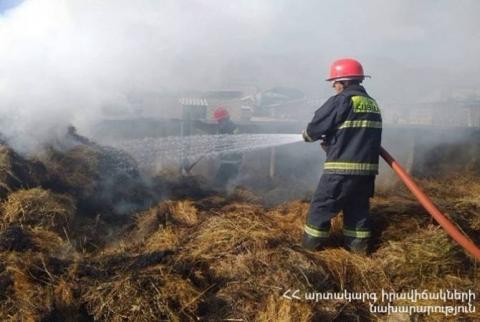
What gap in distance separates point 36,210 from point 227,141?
4919 millimetres

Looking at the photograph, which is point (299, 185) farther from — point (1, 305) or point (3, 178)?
point (1, 305)

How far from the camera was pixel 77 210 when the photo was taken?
18.0ft

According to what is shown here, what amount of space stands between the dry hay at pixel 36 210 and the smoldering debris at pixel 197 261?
12 mm

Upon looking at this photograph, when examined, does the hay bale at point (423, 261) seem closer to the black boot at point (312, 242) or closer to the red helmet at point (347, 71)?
the black boot at point (312, 242)

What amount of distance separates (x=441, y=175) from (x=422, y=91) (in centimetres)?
1578

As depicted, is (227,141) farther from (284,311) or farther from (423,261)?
(284,311)

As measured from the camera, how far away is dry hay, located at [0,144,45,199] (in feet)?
16.7

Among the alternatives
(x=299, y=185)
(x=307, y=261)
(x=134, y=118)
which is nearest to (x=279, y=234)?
(x=307, y=261)

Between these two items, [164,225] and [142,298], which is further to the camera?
[164,225]

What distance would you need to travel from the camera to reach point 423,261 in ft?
12.2

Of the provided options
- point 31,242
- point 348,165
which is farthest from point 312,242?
point 31,242

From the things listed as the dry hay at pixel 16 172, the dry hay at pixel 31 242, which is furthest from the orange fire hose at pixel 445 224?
the dry hay at pixel 16 172

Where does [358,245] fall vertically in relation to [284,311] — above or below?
above

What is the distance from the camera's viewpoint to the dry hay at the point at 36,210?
184 inches
